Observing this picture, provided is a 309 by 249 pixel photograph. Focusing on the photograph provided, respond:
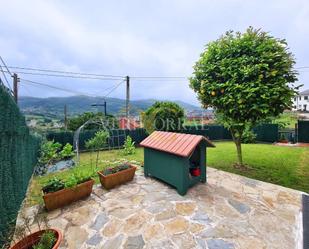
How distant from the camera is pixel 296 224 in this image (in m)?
2.88

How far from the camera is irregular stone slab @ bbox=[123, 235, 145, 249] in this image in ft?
7.88

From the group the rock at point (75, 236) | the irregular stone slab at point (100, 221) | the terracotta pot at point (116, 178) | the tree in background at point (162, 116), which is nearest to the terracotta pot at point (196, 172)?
the terracotta pot at point (116, 178)

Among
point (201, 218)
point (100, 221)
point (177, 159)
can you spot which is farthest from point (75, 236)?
point (177, 159)

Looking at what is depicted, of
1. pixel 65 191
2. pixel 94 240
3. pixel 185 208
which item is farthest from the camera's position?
pixel 65 191

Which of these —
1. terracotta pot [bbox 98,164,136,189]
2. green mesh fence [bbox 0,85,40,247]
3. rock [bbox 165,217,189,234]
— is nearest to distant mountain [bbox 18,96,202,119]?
green mesh fence [bbox 0,85,40,247]

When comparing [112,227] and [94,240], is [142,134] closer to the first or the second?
[112,227]

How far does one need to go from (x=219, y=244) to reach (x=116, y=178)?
2.79m

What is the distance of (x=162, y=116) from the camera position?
383 inches

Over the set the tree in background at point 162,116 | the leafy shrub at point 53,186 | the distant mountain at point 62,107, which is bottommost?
the leafy shrub at point 53,186

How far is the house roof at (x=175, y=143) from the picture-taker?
3.83 meters

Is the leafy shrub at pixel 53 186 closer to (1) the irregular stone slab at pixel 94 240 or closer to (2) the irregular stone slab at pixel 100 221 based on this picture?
(2) the irregular stone slab at pixel 100 221

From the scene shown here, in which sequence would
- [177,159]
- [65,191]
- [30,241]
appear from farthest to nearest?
[177,159], [65,191], [30,241]

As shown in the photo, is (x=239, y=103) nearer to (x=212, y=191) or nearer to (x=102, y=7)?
(x=212, y=191)

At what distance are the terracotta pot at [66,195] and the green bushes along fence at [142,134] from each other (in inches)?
261
